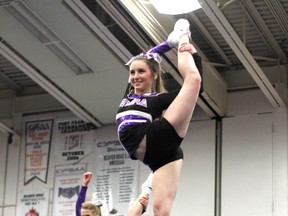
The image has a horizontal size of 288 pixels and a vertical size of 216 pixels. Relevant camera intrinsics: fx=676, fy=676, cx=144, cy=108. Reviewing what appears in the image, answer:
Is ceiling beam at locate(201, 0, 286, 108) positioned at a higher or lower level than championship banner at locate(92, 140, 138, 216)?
higher

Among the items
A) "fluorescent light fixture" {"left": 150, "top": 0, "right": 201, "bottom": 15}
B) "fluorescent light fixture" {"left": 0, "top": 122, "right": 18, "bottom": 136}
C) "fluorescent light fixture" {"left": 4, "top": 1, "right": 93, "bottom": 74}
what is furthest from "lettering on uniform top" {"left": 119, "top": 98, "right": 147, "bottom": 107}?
"fluorescent light fixture" {"left": 0, "top": 122, "right": 18, "bottom": 136}

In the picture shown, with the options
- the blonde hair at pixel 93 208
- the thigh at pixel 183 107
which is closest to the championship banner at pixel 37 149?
the blonde hair at pixel 93 208

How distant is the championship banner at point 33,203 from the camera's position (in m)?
8.80

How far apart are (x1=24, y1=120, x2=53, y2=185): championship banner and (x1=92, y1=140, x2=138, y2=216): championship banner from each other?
0.78 meters

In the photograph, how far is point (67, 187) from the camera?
28.5 feet

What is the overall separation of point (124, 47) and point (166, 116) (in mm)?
3960

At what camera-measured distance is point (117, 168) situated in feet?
27.9

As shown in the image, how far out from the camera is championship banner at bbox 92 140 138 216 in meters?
8.27

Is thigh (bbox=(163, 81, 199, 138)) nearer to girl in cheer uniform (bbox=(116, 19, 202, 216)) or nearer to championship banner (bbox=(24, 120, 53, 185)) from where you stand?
girl in cheer uniform (bbox=(116, 19, 202, 216))

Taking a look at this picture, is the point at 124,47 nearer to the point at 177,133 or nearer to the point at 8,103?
the point at 8,103

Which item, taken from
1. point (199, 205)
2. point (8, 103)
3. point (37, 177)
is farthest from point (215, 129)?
point (8, 103)

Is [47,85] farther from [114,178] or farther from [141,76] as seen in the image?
[141,76]

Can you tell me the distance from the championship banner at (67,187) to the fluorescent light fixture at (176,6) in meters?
3.61

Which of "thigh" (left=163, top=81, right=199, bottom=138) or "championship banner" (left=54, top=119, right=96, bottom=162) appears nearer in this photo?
"thigh" (left=163, top=81, right=199, bottom=138)
